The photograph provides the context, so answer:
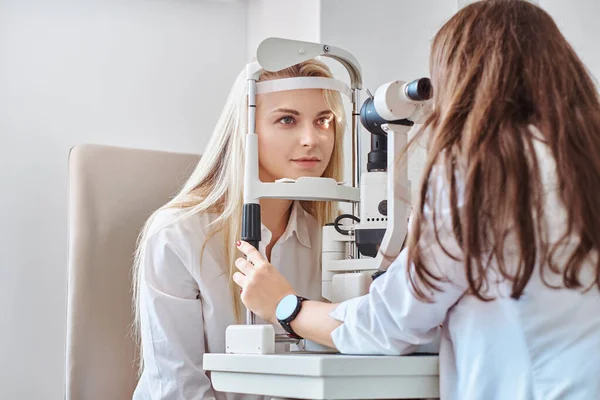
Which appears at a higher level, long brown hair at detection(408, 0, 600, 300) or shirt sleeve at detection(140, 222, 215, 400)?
long brown hair at detection(408, 0, 600, 300)

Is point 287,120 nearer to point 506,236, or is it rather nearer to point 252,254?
point 252,254

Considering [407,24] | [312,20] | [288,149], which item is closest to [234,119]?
[288,149]

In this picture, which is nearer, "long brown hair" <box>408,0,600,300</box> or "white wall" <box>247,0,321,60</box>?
"long brown hair" <box>408,0,600,300</box>

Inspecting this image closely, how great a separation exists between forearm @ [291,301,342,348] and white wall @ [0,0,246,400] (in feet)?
4.15

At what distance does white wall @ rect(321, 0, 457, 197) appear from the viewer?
2164 mm

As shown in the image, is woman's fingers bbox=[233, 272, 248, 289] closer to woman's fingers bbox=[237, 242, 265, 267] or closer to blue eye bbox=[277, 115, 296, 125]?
woman's fingers bbox=[237, 242, 265, 267]

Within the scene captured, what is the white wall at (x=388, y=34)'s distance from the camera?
2.16 m

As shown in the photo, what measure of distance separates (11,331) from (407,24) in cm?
144

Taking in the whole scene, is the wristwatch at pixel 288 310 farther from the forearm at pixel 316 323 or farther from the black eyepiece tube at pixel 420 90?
the black eyepiece tube at pixel 420 90

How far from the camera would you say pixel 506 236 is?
0.98 meters

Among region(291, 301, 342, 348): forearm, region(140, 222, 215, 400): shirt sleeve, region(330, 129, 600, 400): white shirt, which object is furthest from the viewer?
region(140, 222, 215, 400): shirt sleeve

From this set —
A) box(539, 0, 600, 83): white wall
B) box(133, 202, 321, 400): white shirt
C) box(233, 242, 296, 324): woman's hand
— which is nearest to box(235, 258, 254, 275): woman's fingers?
box(233, 242, 296, 324): woman's hand

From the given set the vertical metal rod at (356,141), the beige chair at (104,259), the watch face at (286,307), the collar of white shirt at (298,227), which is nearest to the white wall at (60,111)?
the beige chair at (104,259)

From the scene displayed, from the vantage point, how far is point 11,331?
217 centimetres
